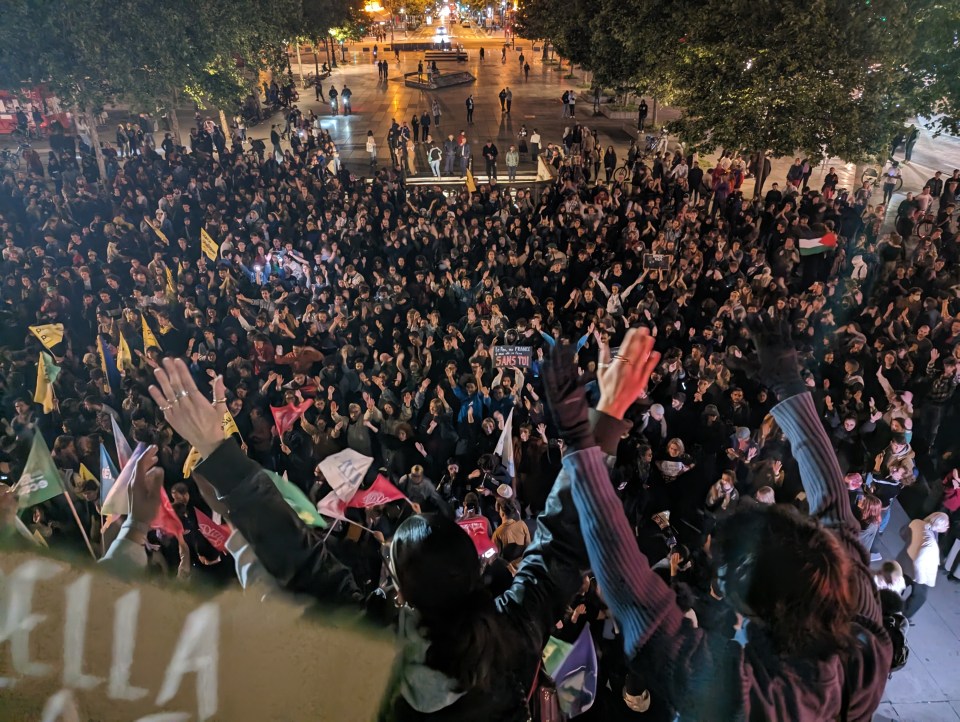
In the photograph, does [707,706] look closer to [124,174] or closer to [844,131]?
[844,131]

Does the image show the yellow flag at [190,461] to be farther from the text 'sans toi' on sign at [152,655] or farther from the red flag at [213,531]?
the text 'sans toi' on sign at [152,655]

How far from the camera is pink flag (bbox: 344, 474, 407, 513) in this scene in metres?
6.64

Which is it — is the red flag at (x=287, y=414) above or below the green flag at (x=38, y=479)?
below

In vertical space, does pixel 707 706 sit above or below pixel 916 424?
above

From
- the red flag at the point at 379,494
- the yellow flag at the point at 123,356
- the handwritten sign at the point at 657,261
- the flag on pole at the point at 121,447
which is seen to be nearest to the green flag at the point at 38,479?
the flag on pole at the point at 121,447

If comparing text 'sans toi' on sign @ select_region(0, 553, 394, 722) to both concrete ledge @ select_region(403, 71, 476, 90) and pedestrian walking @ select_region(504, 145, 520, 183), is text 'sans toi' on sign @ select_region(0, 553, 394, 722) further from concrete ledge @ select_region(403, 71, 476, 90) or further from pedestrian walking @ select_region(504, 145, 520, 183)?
concrete ledge @ select_region(403, 71, 476, 90)

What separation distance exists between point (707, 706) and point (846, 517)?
2.97 ft

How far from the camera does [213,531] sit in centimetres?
614

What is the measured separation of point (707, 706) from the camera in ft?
6.40

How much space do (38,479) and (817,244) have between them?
1270cm

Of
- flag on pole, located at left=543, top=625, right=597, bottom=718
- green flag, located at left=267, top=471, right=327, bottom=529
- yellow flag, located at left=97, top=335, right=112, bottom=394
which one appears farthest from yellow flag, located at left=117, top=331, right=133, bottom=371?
flag on pole, located at left=543, top=625, right=597, bottom=718

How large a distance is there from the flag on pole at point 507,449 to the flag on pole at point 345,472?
5.09 feet

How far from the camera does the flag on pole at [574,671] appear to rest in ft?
16.3

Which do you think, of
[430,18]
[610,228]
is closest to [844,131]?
[610,228]
